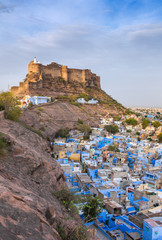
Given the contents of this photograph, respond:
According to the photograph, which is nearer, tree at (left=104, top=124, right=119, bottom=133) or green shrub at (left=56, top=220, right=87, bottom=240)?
green shrub at (left=56, top=220, right=87, bottom=240)

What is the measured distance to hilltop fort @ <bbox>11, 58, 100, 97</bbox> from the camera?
3412 centimetres

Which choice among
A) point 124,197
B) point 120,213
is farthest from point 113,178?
point 120,213

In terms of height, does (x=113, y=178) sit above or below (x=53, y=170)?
below

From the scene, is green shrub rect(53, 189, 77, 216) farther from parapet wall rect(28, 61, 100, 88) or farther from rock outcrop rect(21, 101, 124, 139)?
parapet wall rect(28, 61, 100, 88)

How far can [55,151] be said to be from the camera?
15500mm

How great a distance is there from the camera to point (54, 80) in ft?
125

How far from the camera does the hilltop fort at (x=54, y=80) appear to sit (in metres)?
34.1

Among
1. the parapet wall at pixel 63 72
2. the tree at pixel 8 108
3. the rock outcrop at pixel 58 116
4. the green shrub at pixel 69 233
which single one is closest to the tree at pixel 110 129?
the rock outcrop at pixel 58 116

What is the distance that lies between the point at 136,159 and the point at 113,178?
4.62 metres

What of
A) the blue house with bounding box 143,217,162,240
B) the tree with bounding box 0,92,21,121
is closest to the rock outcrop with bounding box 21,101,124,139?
the tree with bounding box 0,92,21,121

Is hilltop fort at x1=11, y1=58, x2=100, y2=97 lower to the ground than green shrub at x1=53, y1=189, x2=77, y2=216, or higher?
higher

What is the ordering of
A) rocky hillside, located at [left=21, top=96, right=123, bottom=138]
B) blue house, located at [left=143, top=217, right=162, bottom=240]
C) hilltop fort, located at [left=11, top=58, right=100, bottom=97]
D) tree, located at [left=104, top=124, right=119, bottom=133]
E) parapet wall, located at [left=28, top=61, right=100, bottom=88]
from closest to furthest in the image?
blue house, located at [left=143, top=217, right=162, bottom=240], rocky hillside, located at [left=21, top=96, right=123, bottom=138], tree, located at [left=104, top=124, right=119, bottom=133], hilltop fort, located at [left=11, top=58, right=100, bottom=97], parapet wall, located at [left=28, top=61, right=100, bottom=88]

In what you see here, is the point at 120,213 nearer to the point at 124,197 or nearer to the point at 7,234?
the point at 124,197

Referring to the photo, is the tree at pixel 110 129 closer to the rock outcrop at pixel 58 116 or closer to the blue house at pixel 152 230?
the rock outcrop at pixel 58 116
